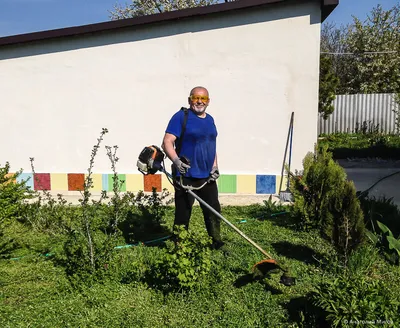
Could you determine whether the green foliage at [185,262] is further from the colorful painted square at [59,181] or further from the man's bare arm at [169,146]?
the colorful painted square at [59,181]

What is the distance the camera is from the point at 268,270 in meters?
3.44

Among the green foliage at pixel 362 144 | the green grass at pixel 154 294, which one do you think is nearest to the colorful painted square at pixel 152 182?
the green grass at pixel 154 294

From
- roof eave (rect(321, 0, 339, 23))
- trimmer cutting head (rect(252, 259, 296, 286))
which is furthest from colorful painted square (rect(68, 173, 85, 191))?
roof eave (rect(321, 0, 339, 23))

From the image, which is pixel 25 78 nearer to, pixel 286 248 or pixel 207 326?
pixel 286 248

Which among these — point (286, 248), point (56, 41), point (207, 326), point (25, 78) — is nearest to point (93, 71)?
point (56, 41)

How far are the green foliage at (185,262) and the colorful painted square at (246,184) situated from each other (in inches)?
135

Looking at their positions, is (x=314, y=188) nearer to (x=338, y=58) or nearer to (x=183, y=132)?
(x=183, y=132)

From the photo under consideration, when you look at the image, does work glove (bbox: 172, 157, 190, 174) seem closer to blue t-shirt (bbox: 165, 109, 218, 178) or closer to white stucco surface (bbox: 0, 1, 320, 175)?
blue t-shirt (bbox: 165, 109, 218, 178)

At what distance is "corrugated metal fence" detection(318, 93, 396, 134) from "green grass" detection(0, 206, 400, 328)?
13.2 m

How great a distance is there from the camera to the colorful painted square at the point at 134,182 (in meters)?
7.02

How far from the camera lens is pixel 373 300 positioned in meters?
2.66

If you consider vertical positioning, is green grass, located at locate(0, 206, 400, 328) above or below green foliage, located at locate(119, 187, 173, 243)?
below

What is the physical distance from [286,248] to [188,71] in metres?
3.54

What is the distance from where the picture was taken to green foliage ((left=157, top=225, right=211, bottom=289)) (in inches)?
129
